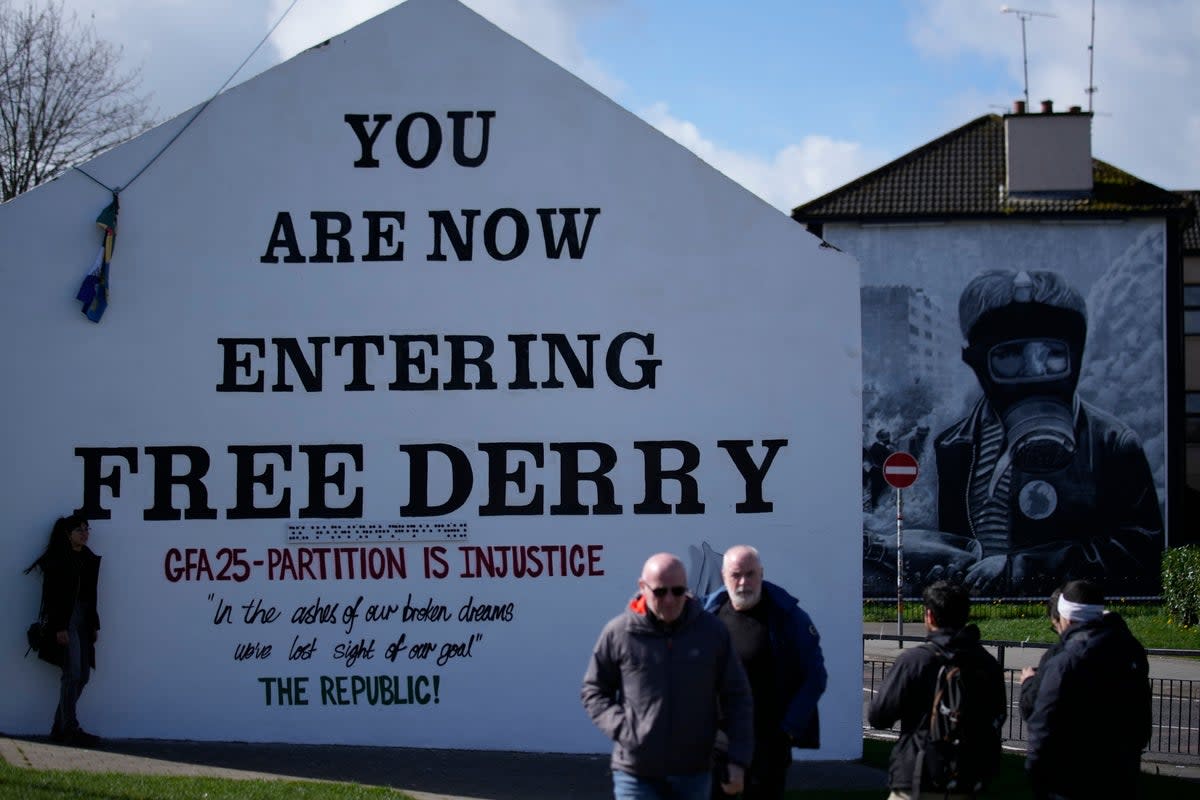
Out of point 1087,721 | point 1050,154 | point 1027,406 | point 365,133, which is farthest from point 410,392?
point 1050,154

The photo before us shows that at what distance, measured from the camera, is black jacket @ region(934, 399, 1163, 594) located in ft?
97.6

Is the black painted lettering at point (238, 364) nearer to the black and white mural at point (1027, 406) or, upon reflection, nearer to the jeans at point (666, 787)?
the jeans at point (666, 787)

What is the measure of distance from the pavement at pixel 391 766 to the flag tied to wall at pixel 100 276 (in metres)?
3.42

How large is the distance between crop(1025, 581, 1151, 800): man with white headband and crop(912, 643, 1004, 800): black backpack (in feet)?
0.88

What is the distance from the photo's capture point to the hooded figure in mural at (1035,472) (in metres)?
29.8

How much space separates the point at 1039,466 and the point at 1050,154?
272 inches

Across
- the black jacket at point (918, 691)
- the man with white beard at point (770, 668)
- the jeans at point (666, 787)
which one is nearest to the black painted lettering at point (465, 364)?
the man with white beard at point (770, 668)

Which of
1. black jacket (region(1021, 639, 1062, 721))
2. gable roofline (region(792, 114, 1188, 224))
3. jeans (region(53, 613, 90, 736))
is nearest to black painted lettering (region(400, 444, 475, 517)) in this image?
jeans (region(53, 613, 90, 736))

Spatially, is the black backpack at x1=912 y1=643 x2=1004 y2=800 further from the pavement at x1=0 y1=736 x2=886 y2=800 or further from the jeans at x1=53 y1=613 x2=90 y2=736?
the jeans at x1=53 y1=613 x2=90 y2=736

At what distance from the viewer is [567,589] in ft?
37.2

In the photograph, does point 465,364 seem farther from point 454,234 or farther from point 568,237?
point 568,237

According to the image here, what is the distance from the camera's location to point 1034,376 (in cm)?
2992

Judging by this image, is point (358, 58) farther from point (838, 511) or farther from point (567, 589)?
point (838, 511)

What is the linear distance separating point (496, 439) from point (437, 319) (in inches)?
43.1
